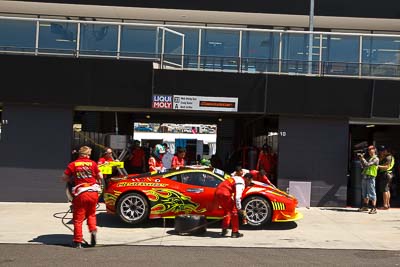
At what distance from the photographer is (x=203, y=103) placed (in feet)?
49.5

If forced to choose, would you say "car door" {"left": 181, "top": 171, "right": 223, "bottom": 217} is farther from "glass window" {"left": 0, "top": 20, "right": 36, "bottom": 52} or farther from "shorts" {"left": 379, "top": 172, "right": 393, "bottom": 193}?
"glass window" {"left": 0, "top": 20, "right": 36, "bottom": 52}

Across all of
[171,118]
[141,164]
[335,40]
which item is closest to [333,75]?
[335,40]

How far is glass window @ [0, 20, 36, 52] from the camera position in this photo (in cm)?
1542

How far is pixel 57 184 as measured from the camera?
14930 mm

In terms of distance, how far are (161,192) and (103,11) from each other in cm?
1217

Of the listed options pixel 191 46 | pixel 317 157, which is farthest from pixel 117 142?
pixel 317 157

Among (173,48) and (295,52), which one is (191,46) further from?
(295,52)

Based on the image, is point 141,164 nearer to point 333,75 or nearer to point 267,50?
point 267,50

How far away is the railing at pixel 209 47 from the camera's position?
15547mm

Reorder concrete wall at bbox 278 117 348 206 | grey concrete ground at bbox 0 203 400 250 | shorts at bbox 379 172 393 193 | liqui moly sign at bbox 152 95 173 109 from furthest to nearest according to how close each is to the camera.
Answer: concrete wall at bbox 278 117 348 206 < liqui moly sign at bbox 152 95 173 109 < shorts at bbox 379 172 393 193 < grey concrete ground at bbox 0 203 400 250

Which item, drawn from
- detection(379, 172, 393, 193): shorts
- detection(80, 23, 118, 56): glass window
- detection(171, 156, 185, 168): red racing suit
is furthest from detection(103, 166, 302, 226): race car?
detection(80, 23, 118, 56): glass window

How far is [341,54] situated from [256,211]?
269 inches

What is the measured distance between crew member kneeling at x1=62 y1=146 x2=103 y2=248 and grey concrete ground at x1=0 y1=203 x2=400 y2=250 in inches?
Answer: 22.7

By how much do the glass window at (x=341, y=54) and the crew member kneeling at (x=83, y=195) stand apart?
8982 millimetres
